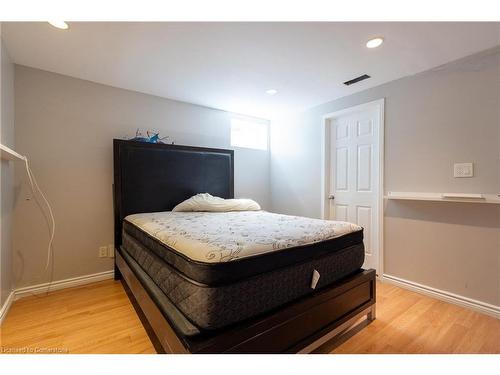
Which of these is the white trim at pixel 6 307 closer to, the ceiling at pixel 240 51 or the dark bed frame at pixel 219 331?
the dark bed frame at pixel 219 331

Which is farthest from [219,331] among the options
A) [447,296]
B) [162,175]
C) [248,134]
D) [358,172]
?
[248,134]

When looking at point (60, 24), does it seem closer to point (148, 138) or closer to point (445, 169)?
point (148, 138)

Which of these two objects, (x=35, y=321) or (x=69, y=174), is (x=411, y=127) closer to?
(x=69, y=174)

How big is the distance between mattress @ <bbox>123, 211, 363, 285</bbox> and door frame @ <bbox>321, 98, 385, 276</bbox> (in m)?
1.03

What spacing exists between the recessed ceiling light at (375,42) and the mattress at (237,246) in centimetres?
149

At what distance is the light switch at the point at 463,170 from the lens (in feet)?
6.63

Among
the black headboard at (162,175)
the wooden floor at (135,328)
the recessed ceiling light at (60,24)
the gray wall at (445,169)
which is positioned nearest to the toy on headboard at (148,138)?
the black headboard at (162,175)

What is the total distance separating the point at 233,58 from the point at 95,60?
1.30 m

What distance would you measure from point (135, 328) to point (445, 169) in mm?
3027

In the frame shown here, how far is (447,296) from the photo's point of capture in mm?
2146

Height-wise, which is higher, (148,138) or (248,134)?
(248,134)

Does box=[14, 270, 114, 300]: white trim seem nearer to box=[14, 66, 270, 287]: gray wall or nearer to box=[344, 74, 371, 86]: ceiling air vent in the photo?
box=[14, 66, 270, 287]: gray wall

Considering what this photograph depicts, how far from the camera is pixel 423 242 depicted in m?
2.33

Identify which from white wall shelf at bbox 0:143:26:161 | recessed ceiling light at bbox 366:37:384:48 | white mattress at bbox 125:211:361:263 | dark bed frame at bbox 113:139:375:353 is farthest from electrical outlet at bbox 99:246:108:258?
recessed ceiling light at bbox 366:37:384:48
